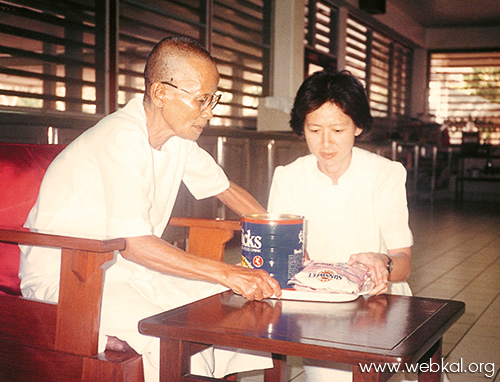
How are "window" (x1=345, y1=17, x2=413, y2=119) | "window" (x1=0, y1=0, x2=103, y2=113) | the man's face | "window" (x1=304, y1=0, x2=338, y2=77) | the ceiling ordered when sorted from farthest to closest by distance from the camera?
1. the ceiling
2. "window" (x1=345, y1=17, x2=413, y2=119)
3. "window" (x1=304, y1=0, x2=338, y2=77)
4. "window" (x1=0, y1=0, x2=103, y2=113)
5. the man's face

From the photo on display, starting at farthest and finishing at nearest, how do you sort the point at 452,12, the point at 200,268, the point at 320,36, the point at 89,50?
the point at 452,12, the point at 320,36, the point at 89,50, the point at 200,268

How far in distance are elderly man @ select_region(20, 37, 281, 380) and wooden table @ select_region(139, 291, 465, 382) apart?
0.10 meters

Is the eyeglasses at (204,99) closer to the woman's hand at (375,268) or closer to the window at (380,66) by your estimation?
the woman's hand at (375,268)

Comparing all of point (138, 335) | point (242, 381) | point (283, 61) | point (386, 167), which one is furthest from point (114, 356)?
point (283, 61)

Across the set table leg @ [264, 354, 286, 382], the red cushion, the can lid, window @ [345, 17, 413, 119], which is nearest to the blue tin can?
the can lid

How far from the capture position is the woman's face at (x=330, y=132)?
1797 mm

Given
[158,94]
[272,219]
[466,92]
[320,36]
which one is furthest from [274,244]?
[466,92]

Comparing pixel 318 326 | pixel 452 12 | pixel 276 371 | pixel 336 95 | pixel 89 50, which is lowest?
pixel 276 371

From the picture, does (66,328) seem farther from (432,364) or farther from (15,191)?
(432,364)

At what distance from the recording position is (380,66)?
10742 mm

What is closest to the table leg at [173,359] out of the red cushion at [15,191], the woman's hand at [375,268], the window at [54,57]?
the woman's hand at [375,268]

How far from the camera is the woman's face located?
5.90 ft

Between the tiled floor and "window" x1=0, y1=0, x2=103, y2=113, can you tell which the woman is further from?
"window" x1=0, y1=0, x2=103, y2=113

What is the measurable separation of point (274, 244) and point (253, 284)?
10 cm
